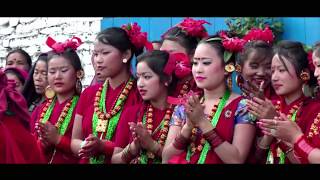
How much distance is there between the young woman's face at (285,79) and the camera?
3.77m

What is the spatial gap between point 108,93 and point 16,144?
3.11ft

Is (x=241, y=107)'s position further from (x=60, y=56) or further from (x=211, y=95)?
(x=60, y=56)

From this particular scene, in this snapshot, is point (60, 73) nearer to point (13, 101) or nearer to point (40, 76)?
point (40, 76)

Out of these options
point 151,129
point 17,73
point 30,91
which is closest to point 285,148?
point 151,129

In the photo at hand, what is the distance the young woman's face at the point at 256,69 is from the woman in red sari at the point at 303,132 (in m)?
0.49

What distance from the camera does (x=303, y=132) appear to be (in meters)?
3.71

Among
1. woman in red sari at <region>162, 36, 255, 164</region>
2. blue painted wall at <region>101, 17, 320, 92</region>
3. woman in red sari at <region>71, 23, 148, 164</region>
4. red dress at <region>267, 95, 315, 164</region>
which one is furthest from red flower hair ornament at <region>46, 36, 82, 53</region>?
blue painted wall at <region>101, 17, 320, 92</region>

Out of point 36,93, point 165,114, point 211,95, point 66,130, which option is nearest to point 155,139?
point 165,114

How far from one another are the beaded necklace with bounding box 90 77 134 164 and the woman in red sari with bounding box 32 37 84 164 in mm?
235

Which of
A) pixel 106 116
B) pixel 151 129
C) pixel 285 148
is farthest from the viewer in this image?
pixel 106 116

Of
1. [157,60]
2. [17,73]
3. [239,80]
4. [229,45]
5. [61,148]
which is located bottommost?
[61,148]

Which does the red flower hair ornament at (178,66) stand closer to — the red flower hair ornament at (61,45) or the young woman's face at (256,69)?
the young woman's face at (256,69)

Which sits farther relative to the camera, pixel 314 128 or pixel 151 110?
pixel 151 110

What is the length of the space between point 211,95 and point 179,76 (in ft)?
1.54
